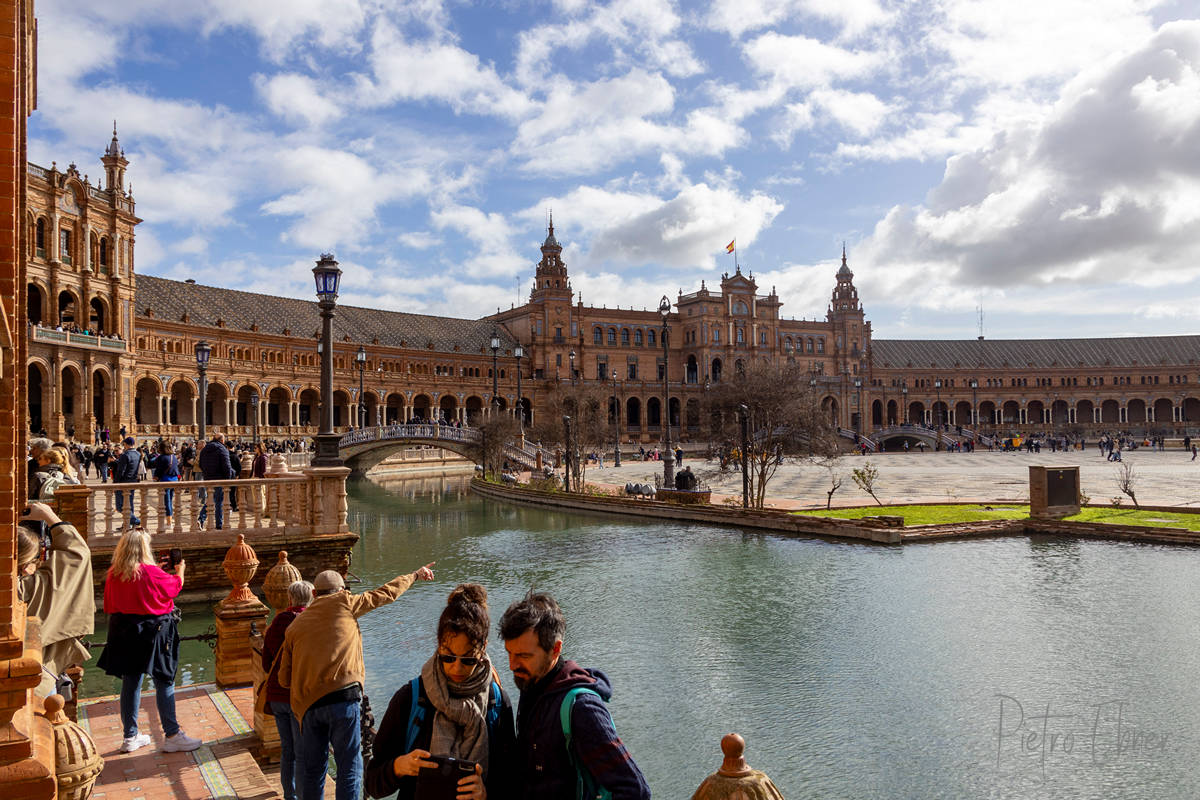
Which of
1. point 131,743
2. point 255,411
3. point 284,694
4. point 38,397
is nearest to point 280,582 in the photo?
point 131,743

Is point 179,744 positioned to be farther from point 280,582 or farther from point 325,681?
point 325,681

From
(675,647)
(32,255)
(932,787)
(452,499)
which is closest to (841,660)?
(675,647)

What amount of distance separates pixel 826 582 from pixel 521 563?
716 cm

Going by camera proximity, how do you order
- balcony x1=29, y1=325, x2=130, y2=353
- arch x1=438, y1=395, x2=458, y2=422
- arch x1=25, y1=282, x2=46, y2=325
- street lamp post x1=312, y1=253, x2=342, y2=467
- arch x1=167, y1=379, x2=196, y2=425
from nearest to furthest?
street lamp post x1=312, y1=253, x2=342, y2=467, balcony x1=29, y1=325, x2=130, y2=353, arch x1=25, y1=282, x2=46, y2=325, arch x1=167, y1=379, x2=196, y2=425, arch x1=438, y1=395, x2=458, y2=422

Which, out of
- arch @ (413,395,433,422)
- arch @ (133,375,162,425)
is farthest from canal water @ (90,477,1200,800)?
arch @ (413,395,433,422)

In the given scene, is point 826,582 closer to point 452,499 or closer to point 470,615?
point 470,615

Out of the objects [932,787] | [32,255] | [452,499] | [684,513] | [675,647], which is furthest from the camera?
[32,255]

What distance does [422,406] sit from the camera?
266ft

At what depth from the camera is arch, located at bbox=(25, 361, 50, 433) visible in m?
44.4

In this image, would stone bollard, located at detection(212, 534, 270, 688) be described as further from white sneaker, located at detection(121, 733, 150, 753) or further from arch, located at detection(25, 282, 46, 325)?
arch, located at detection(25, 282, 46, 325)

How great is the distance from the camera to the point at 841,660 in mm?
11398

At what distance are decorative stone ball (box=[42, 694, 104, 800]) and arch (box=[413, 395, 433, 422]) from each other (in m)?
76.4

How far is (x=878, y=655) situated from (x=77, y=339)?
4842 centimetres

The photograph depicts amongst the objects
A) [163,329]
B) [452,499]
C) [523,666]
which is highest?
[163,329]
